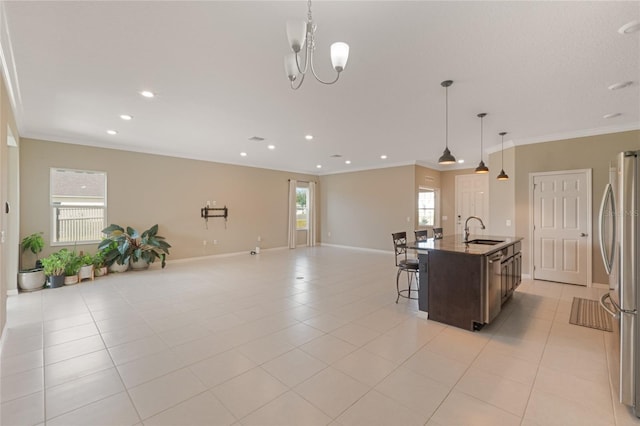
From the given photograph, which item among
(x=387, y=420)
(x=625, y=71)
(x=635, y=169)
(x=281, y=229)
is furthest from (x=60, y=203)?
(x=625, y=71)

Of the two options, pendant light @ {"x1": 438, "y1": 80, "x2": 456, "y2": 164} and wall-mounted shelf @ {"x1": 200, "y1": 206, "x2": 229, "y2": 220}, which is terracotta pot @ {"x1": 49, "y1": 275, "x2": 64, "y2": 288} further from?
pendant light @ {"x1": 438, "y1": 80, "x2": 456, "y2": 164}

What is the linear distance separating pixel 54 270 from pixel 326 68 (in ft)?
18.5

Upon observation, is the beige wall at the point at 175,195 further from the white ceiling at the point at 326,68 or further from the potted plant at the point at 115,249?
the white ceiling at the point at 326,68

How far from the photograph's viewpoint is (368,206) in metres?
8.98

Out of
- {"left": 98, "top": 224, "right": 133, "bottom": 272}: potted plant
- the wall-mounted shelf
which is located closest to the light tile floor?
{"left": 98, "top": 224, "right": 133, "bottom": 272}: potted plant

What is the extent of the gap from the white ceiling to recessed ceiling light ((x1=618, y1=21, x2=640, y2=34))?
0.03 m

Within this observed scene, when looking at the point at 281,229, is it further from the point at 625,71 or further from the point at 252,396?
the point at 625,71

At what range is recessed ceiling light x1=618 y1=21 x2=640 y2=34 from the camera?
203 cm

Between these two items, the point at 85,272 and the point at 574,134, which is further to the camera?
the point at 85,272

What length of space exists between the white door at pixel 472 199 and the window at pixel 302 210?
5.05m

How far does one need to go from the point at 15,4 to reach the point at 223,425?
3128mm

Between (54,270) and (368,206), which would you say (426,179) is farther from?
(54,270)

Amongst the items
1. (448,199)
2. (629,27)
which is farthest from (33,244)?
(448,199)

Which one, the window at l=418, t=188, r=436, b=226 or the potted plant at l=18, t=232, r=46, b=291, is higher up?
the window at l=418, t=188, r=436, b=226
